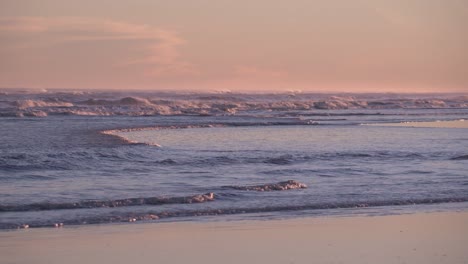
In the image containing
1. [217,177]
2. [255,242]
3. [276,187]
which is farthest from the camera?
[217,177]

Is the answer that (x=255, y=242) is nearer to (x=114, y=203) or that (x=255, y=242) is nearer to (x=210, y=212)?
(x=210, y=212)

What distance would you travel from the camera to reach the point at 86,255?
381 inches

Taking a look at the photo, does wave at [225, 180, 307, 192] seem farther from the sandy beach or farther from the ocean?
the sandy beach

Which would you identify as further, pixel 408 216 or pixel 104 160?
pixel 104 160

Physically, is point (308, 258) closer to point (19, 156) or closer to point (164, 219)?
point (164, 219)

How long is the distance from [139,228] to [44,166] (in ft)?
24.0

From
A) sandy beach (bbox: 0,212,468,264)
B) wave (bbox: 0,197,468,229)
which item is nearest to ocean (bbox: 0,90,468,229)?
wave (bbox: 0,197,468,229)

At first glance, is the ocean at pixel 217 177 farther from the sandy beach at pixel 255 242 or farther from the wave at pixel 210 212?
the sandy beach at pixel 255 242

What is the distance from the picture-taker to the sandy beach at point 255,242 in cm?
954

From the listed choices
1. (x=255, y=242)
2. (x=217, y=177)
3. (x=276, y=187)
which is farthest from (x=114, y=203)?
(x=217, y=177)

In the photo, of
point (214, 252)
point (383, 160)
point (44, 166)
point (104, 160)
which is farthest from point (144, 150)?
point (214, 252)

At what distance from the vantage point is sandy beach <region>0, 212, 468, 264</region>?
9539mm

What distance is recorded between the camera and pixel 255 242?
10.5 meters

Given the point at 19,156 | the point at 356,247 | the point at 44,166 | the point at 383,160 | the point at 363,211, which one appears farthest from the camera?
the point at 383,160
